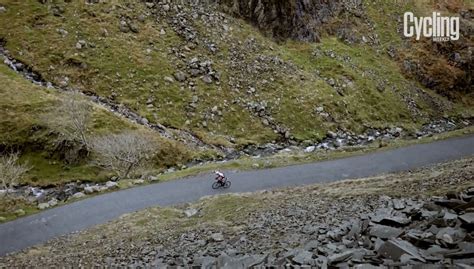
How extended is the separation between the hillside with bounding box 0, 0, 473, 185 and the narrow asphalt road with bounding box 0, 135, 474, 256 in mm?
11969

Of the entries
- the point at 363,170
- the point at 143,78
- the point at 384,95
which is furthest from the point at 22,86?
the point at 384,95

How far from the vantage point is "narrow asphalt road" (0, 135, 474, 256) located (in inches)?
1401

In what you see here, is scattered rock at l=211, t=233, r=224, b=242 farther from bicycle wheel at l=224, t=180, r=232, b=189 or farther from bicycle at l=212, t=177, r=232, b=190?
bicycle wheel at l=224, t=180, r=232, b=189

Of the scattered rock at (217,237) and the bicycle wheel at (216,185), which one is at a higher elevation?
the scattered rock at (217,237)

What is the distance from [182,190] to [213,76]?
3007 cm

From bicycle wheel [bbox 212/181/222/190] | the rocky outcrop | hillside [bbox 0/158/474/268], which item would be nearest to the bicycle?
bicycle wheel [bbox 212/181/222/190]

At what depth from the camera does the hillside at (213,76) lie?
193 ft

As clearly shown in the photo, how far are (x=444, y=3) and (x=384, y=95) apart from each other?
3432 centimetres

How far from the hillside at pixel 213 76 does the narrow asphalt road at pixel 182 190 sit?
11969 millimetres

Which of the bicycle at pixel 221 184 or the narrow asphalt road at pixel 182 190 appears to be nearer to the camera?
the narrow asphalt road at pixel 182 190

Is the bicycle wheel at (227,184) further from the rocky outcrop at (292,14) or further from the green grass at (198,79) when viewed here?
the rocky outcrop at (292,14)

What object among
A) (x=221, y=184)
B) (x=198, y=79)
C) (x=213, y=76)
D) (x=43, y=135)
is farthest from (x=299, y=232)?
(x=213, y=76)

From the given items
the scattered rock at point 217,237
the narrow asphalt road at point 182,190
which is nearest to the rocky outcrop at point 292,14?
the narrow asphalt road at point 182,190

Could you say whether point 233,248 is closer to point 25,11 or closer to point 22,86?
point 22,86
